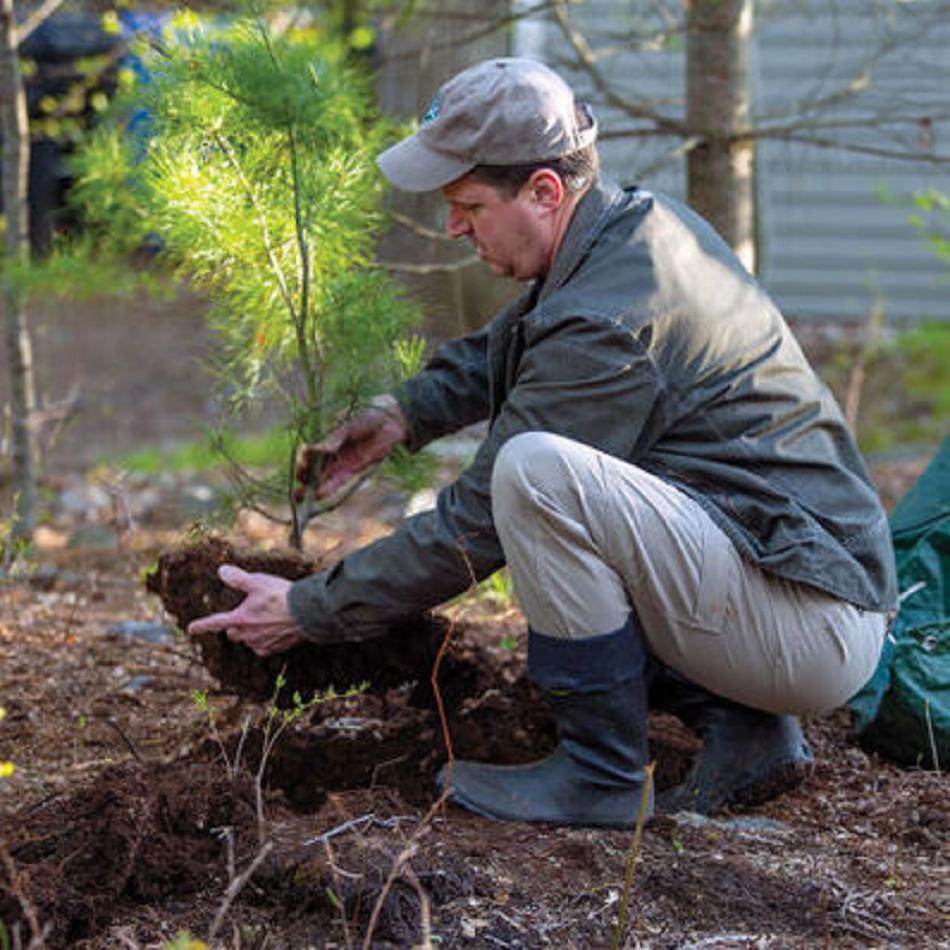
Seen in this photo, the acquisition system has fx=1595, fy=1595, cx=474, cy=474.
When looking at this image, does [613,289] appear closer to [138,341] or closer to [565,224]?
[565,224]

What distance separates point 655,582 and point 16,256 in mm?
2978

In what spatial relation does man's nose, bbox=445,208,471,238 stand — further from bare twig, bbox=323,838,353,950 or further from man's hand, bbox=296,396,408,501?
bare twig, bbox=323,838,353,950

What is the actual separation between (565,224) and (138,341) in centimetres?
786

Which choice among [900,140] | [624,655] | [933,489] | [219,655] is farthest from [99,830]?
[900,140]

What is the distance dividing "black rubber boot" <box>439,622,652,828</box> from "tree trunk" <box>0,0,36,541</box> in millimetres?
2471

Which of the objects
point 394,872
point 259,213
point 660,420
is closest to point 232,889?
point 394,872

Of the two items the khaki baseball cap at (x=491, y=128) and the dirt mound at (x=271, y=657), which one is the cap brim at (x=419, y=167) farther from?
the dirt mound at (x=271, y=657)

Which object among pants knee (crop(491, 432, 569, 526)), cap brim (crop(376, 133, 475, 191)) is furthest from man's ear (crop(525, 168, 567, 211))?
pants knee (crop(491, 432, 569, 526))

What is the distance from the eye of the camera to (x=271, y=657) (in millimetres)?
3391

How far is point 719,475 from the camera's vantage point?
10.2 feet

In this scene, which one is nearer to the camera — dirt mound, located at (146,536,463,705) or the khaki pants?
the khaki pants

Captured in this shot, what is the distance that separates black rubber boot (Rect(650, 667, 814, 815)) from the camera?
133 inches

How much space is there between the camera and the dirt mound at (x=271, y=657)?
3.41 m

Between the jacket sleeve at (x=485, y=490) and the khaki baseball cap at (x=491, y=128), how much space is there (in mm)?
356
